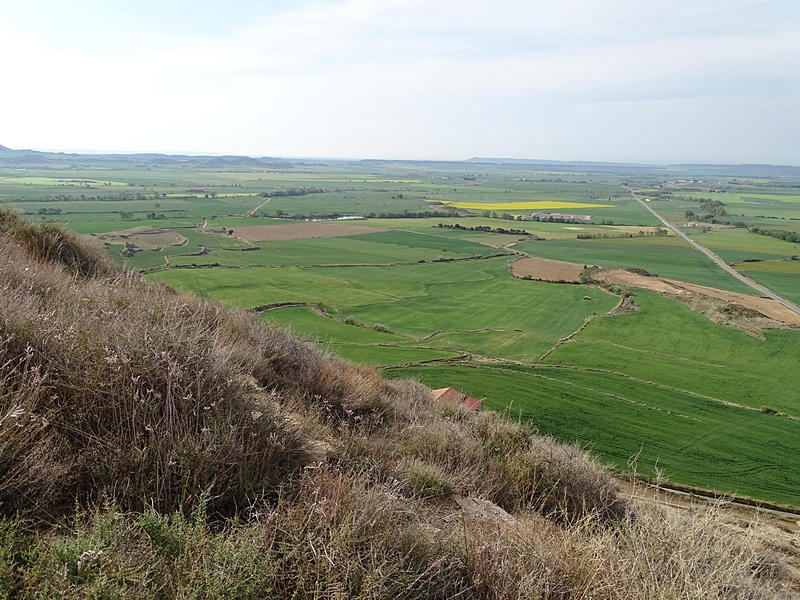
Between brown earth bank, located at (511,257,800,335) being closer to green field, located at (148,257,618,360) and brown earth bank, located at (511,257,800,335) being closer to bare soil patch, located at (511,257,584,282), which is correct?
bare soil patch, located at (511,257,584,282)

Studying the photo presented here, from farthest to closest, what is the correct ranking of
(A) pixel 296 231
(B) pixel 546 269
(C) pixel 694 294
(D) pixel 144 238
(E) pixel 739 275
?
(A) pixel 296 231 → (D) pixel 144 238 → (B) pixel 546 269 → (E) pixel 739 275 → (C) pixel 694 294

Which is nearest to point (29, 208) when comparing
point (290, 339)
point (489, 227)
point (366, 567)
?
point (489, 227)

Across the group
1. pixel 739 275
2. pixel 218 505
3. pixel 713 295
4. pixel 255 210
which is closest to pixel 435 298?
pixel 713 295

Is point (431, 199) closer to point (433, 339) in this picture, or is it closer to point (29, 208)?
point (29, 208)

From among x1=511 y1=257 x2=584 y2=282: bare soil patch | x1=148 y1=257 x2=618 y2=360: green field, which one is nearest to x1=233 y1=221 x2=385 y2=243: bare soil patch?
x1=148 y1=257 x2=618 y2=360: green field

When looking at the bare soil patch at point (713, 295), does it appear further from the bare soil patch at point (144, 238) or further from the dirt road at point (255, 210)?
the dirt road at point (255, 210)

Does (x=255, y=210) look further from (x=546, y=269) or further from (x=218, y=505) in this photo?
(x=218, y=505)

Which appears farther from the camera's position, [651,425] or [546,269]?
[546,269]
